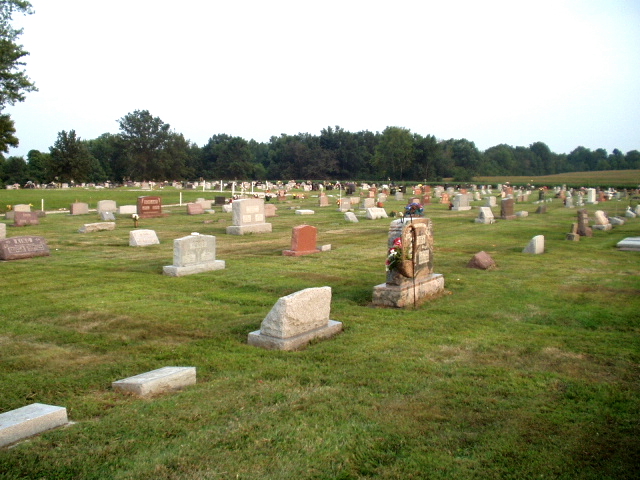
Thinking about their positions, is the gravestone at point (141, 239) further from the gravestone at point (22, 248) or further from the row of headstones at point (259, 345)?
the row of headstones at point (259, 345)

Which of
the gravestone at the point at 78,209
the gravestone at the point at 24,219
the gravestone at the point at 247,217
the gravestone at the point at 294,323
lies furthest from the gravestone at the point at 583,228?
the gravestone at the point at 78,209

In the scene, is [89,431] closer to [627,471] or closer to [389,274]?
[627,471]

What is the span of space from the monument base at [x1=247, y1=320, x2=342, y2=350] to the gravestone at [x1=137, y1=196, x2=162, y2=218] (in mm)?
22308

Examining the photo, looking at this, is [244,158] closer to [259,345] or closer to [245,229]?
[245,229]

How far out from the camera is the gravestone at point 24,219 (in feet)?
77.8

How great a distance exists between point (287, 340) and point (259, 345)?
0.42 meters

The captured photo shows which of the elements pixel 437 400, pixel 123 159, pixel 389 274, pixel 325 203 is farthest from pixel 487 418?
pixel 123 159

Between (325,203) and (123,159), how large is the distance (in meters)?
62.9

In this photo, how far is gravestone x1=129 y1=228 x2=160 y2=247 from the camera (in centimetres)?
1734

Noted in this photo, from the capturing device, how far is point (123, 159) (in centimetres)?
8844

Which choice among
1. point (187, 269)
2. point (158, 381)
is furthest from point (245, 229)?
point (158, 381)

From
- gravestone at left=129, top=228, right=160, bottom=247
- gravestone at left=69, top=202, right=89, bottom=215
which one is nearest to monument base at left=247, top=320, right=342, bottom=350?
gravestone at left=129, top=228, right=160, bottom=247

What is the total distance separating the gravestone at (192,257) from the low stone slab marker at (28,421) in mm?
7654

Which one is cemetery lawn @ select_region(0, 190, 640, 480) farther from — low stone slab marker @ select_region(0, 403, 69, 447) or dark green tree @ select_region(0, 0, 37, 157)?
dark green tree @ select_region(0, 0, 37, 157)
